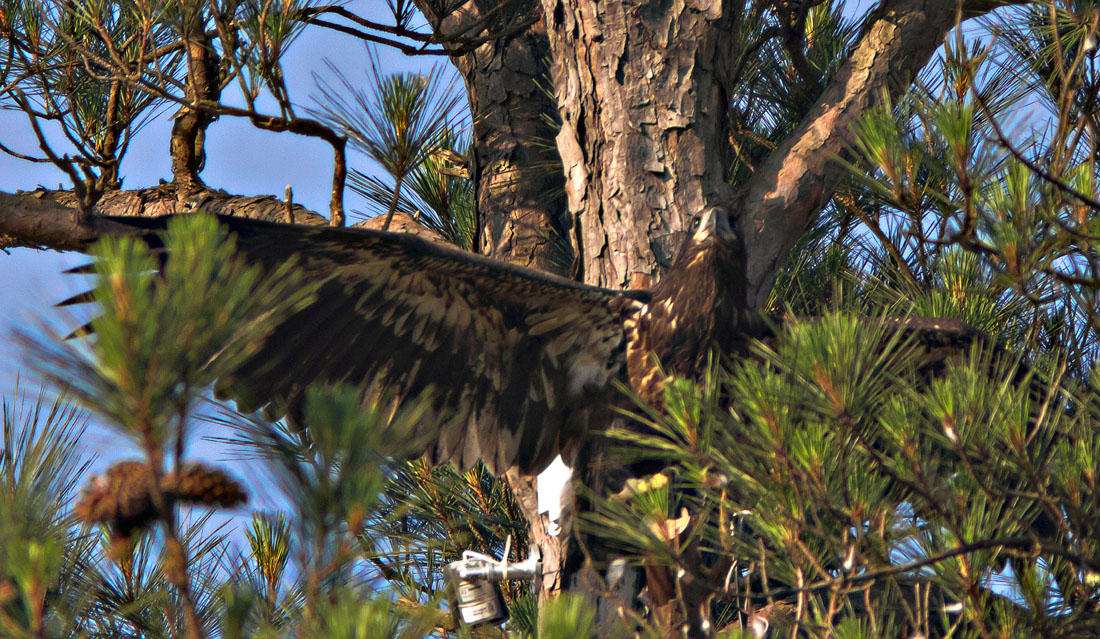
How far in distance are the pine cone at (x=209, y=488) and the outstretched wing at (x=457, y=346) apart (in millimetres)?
1418

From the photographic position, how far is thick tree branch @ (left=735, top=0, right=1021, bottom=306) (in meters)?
3.22

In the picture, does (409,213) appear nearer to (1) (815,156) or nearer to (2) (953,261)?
(1) (815,156)

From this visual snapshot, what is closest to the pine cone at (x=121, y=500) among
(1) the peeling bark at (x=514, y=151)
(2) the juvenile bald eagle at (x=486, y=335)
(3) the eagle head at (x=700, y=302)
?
(2) the juvenile bald eagle at (x=486, y=335)

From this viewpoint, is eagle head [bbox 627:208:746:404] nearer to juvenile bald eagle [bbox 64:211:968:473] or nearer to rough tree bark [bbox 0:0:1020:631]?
juvenile bald eagle [bbox 64:211:968:473]

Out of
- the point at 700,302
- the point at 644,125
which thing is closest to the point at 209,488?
the point at 700,302

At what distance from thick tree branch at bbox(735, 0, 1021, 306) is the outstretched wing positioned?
0.43 m

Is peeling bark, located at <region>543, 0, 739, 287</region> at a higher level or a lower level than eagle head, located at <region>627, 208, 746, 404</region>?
higher

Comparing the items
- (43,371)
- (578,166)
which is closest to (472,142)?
(578,166)

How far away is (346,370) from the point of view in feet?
10.3

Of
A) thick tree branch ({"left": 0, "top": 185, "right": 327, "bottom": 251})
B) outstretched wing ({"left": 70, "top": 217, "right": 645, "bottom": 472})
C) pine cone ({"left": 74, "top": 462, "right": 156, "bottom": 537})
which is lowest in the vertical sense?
pine cone ({"left": 74, "top": 462, "right": 156, "bottom": 537})

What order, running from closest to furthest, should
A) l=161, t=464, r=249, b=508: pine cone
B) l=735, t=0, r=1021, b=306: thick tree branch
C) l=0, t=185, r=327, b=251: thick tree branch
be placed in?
l=161, t=464, r=249, b=508: pine cone, l=0, t=185, r=327, b=251: thick tree branch, l=735, t=0, r=1021, b=306: thick tree branch

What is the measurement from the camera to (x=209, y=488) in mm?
1492

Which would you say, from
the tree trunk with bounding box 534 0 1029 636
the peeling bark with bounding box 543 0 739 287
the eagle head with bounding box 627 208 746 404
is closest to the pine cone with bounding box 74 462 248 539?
the eagle head with bounding box 627 208 746 404

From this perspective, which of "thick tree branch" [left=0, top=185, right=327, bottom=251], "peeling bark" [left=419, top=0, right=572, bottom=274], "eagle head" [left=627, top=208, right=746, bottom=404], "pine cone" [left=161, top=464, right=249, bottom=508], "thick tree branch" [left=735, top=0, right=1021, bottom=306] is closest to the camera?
"pine cone" [left=161, top=464, right=249, bottom=508]
